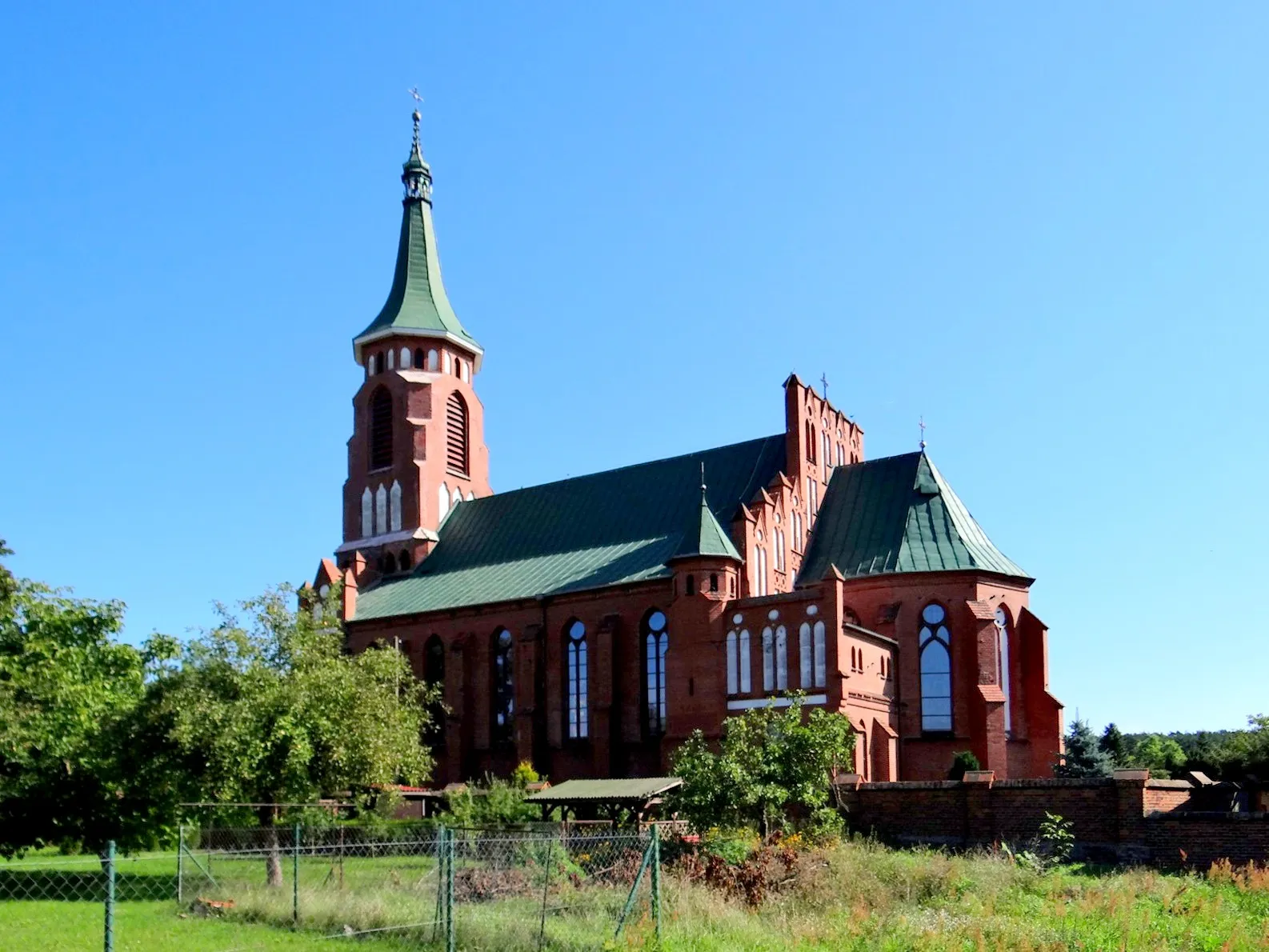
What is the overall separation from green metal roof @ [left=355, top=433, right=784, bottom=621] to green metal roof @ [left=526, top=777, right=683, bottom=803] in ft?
37.0

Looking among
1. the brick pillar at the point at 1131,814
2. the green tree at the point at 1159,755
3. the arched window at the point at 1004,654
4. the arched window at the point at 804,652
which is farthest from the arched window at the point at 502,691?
the brick pillar at the point at 1131,814

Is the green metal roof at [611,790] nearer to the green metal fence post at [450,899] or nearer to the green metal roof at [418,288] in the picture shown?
the green metal fence post at [450,899]

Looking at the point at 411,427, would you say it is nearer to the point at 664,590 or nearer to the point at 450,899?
the point at 664,590

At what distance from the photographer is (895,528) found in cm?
4253

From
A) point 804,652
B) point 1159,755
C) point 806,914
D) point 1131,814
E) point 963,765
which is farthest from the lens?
point 1159,755

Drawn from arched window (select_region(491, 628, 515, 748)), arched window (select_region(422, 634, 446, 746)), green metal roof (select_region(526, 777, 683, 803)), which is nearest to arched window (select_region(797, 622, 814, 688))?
green metal roof (select_region(526, 777, 683, 803))

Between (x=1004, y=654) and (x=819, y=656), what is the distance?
7.07 metres

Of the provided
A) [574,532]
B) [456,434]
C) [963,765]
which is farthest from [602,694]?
[456,434]

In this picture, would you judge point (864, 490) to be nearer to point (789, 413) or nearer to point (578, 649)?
point (789, 413)

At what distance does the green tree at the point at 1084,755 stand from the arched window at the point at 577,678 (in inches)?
630

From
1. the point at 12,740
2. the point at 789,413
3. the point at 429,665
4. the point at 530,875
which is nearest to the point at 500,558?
the point at 429,665

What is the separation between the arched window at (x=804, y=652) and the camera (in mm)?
37406

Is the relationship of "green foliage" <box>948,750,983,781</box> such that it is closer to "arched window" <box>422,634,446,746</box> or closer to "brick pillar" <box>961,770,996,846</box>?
"brick pillar" <box>961,770,996,846</box>

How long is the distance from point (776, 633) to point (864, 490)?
892 cm
